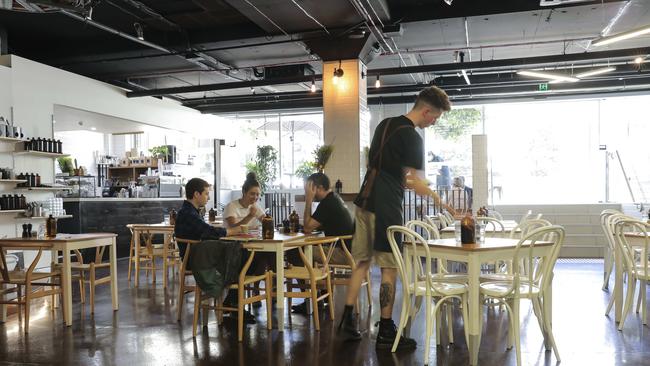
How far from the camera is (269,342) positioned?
4.12 m

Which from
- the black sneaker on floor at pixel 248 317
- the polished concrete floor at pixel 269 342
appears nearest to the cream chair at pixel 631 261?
the polished concrete floor at pixel 269 342

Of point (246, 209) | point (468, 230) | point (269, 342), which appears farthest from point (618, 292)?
point (246, 209)

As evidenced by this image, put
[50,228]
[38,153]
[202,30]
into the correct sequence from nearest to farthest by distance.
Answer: [50,228] → [38,153] → [202,30]

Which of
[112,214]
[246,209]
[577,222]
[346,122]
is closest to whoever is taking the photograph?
[246,209]

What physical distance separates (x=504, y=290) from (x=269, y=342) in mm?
1834

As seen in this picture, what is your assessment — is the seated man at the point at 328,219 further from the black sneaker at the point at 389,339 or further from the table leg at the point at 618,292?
the table leg at the point at 618,292

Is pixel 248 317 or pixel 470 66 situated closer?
pixel 248 317

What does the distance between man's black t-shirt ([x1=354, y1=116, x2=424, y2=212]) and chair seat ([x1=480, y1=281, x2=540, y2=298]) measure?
95 cm

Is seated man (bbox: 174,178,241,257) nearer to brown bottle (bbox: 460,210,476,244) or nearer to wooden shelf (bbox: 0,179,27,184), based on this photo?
brown bottle (bbox: 460,210,476,244)

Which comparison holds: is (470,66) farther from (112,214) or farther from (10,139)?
(10,139)

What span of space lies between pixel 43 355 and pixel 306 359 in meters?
1.98

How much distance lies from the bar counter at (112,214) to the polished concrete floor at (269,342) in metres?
4.09

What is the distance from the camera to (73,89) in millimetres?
10383

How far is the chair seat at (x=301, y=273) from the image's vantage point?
15.0ft
